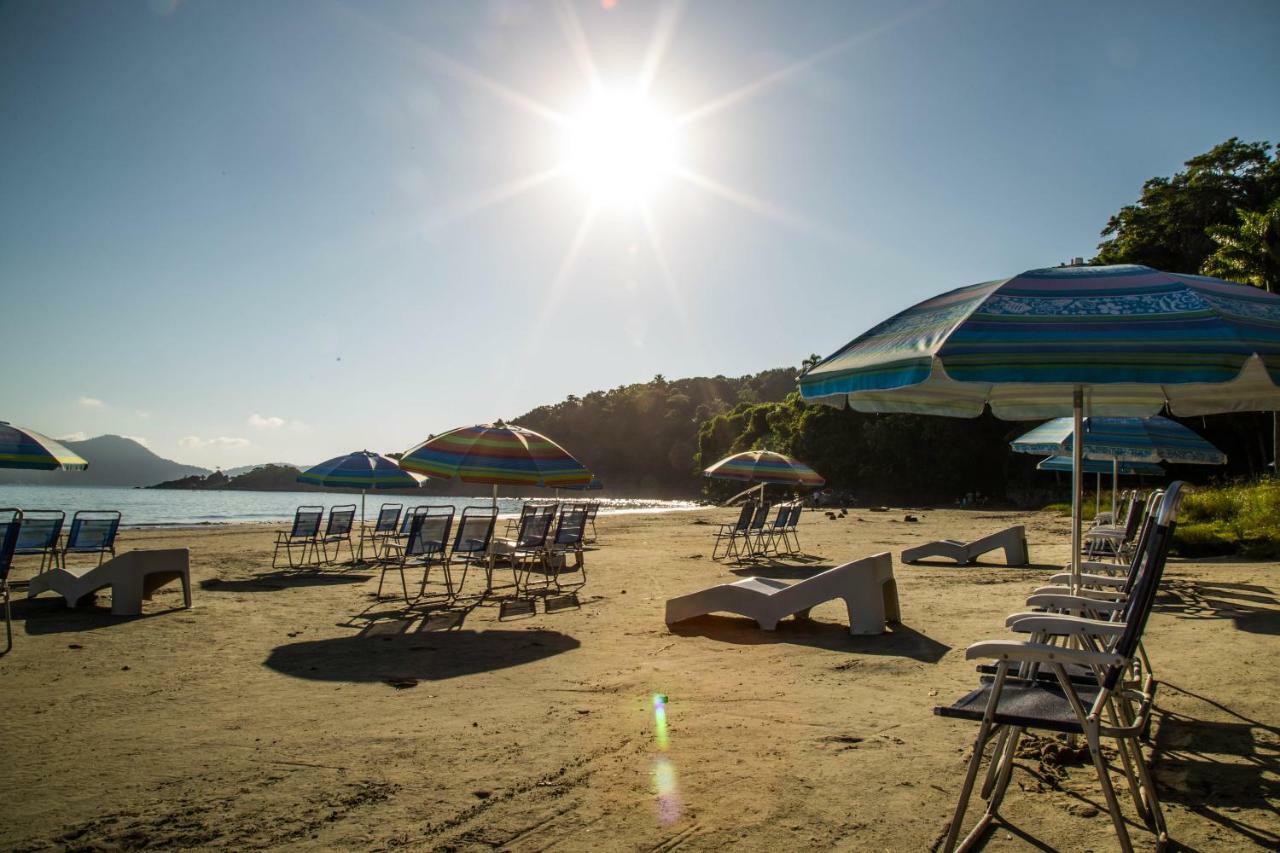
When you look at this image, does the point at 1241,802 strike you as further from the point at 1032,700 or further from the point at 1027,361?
the point at 1027,361

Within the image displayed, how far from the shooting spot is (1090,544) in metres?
8.90

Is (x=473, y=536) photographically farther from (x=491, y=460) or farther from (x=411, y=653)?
(x=411, y=653)

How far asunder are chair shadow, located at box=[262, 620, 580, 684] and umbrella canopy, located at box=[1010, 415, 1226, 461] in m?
6.85

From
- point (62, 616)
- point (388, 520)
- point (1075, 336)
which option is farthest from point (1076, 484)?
point (388, 520)

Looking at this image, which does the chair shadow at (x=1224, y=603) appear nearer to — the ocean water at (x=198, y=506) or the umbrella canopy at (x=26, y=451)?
the umbrella canopy at (x=26, y=451)

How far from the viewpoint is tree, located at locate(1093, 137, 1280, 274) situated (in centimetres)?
3597

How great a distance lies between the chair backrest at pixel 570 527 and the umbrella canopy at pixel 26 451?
5.52 m

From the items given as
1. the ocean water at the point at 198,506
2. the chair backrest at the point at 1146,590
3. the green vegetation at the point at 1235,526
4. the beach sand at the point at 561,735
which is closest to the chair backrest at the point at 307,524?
the beach sand at the point at 561,735

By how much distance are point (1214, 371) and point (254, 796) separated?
407cm

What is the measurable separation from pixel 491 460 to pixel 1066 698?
22.3ft

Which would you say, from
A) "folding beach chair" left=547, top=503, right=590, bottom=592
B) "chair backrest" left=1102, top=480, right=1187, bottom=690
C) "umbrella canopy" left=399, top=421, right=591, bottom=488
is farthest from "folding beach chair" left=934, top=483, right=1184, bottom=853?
"folding beach chair" left=547, top=503, right=590, bottom=592

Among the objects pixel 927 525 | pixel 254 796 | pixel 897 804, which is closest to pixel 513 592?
pixel 254 796

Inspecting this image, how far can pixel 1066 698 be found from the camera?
2.68 meters

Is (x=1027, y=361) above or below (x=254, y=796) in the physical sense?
above
